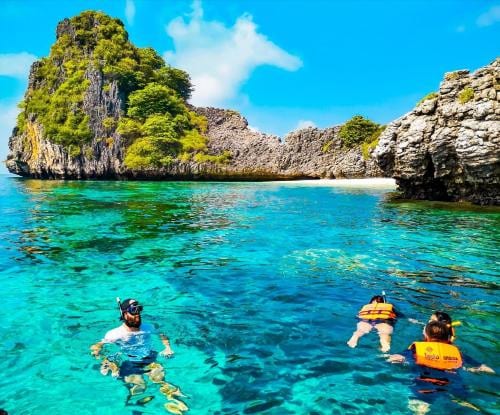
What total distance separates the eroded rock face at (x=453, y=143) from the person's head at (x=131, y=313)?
25852 mm

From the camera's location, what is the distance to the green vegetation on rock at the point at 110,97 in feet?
249

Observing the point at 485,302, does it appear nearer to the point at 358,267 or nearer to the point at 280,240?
the point at 358,267

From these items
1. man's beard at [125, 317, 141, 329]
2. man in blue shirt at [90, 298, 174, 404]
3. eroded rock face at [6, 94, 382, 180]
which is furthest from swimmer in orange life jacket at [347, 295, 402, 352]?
eroded rock face at [6, 94, 382, 180]

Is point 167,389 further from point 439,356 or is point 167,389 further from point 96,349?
point 439,356

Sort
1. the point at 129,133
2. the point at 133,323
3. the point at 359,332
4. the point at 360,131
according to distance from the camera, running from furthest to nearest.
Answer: the point at 129,133
the point at 360,131
the point at 359,332
the point at 133,323

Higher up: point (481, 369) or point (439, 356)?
point (439, 356)

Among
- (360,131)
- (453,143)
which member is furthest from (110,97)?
(453,143)

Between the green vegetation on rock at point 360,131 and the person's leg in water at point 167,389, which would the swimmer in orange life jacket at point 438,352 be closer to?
the person's leg in water at point 167,389

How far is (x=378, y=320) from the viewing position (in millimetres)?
8625

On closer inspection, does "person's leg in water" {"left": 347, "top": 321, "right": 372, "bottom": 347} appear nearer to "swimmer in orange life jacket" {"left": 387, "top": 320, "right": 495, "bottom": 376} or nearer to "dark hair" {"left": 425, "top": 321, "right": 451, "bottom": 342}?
"swimmer in orange life jacket" {"left": 387, "top": 320, "right": 495, "bottom": 376}

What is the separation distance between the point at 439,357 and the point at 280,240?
12.7 m

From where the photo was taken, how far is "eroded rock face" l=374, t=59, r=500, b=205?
87.0 ft

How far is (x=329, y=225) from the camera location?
23.2 meters

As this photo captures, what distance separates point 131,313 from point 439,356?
16.9ft
